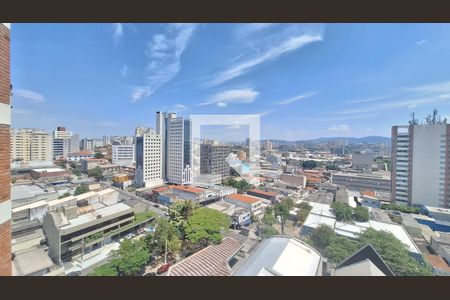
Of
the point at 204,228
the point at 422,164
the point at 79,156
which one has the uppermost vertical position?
the point at 422,164

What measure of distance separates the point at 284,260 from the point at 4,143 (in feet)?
9.86

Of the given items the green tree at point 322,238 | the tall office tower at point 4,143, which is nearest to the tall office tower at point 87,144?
the green tree at point 322,238

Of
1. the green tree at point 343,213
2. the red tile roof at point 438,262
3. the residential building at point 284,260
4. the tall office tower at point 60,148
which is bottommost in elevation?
the red tile roof at point 438,262

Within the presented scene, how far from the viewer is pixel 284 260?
2.57 meters

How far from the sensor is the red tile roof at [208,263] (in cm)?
298

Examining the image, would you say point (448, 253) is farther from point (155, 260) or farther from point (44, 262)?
point (44, 262)

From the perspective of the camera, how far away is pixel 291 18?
3.73 feet

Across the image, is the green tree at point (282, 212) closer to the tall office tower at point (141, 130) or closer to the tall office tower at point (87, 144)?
the tall office tower at point (141, 130)

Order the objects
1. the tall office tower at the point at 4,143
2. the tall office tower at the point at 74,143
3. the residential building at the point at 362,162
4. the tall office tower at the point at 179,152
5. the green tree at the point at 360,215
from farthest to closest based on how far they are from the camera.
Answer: the tall office tower at the point at 74,143
the residential building at the point at 362,162
the tall office tower at the point at 179,152
the green tree at the point at 360,215
the tall office tower at the point at 4,143

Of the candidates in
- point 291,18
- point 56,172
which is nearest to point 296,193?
point 291,18

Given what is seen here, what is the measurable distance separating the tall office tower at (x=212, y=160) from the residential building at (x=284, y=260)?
29.1ft

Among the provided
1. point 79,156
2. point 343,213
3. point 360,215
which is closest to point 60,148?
point 79,156

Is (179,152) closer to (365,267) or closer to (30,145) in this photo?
(365,267)

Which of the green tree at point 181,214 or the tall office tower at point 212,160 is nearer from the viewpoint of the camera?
the green tree at point 181,214
